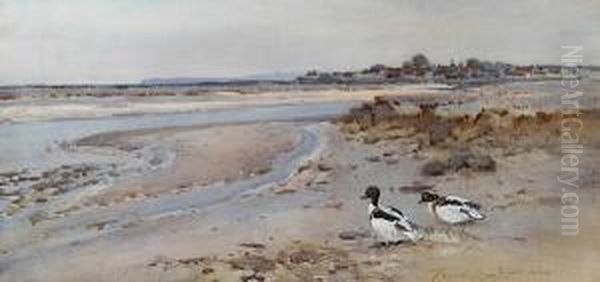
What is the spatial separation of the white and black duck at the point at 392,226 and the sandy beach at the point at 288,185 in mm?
19

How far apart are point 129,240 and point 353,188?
0.55 meters

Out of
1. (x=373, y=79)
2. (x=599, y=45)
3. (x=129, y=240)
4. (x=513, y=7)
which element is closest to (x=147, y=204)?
(x=129, y=240)

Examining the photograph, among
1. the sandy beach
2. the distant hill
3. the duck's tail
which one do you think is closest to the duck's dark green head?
the sandy beach

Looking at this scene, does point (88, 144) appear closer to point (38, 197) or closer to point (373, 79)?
point (38, 197)

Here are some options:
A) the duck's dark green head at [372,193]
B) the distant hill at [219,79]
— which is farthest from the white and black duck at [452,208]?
the distant hill at [219,79]

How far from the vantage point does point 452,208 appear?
1983 mm

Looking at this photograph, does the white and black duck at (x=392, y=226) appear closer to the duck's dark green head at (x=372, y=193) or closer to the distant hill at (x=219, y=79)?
the duck's dark green head at (x=372, y=193)

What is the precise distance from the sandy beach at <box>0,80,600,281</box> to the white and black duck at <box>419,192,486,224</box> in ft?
0.06

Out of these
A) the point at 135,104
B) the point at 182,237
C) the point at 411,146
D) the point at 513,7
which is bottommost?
the point at 182,237

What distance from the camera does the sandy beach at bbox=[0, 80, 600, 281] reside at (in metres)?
1.95

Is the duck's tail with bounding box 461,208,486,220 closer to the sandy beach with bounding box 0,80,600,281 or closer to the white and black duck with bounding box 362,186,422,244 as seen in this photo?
the sandy beach with bounding box 0,80,600,281

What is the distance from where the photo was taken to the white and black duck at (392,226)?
76.6 inches

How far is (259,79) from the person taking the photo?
1999mm

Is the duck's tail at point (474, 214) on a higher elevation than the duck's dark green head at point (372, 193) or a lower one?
lower
